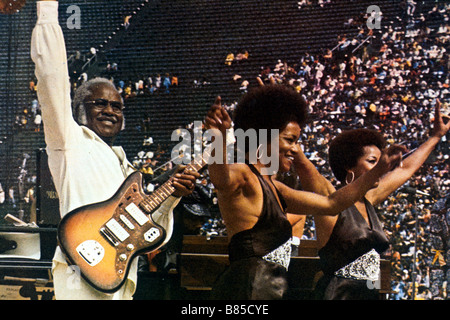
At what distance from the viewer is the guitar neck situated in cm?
363

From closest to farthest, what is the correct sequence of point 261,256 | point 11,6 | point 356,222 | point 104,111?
1. point 261,256
2. point 356,222
3. point 104,111
4. point 11,6

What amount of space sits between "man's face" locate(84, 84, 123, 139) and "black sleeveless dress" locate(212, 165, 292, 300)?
1.03 meters

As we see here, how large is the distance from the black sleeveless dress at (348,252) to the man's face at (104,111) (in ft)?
4.72

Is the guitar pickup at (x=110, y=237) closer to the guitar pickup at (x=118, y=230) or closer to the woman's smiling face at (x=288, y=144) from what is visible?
the guitar pickup at (x=118, y=230)

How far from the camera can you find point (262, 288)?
3180mm

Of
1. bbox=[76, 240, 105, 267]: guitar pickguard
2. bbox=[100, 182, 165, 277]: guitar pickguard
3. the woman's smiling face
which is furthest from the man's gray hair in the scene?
the woman's smiling face

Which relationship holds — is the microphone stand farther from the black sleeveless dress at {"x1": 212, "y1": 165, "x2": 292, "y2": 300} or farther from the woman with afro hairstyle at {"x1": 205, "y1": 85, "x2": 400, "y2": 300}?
the black sleeveless dress at {"x1": 212, "y1": 165, "x2": 292, "y2": 300}

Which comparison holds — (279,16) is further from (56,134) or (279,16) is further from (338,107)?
(56,134)

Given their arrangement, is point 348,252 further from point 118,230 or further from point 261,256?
point 118,230

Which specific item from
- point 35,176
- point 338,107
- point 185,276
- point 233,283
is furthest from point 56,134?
point 338,107

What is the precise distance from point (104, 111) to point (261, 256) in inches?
54.5

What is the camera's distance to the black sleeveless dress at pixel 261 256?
3148mm

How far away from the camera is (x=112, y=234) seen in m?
3.58

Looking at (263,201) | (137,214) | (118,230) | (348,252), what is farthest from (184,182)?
(348,252)
